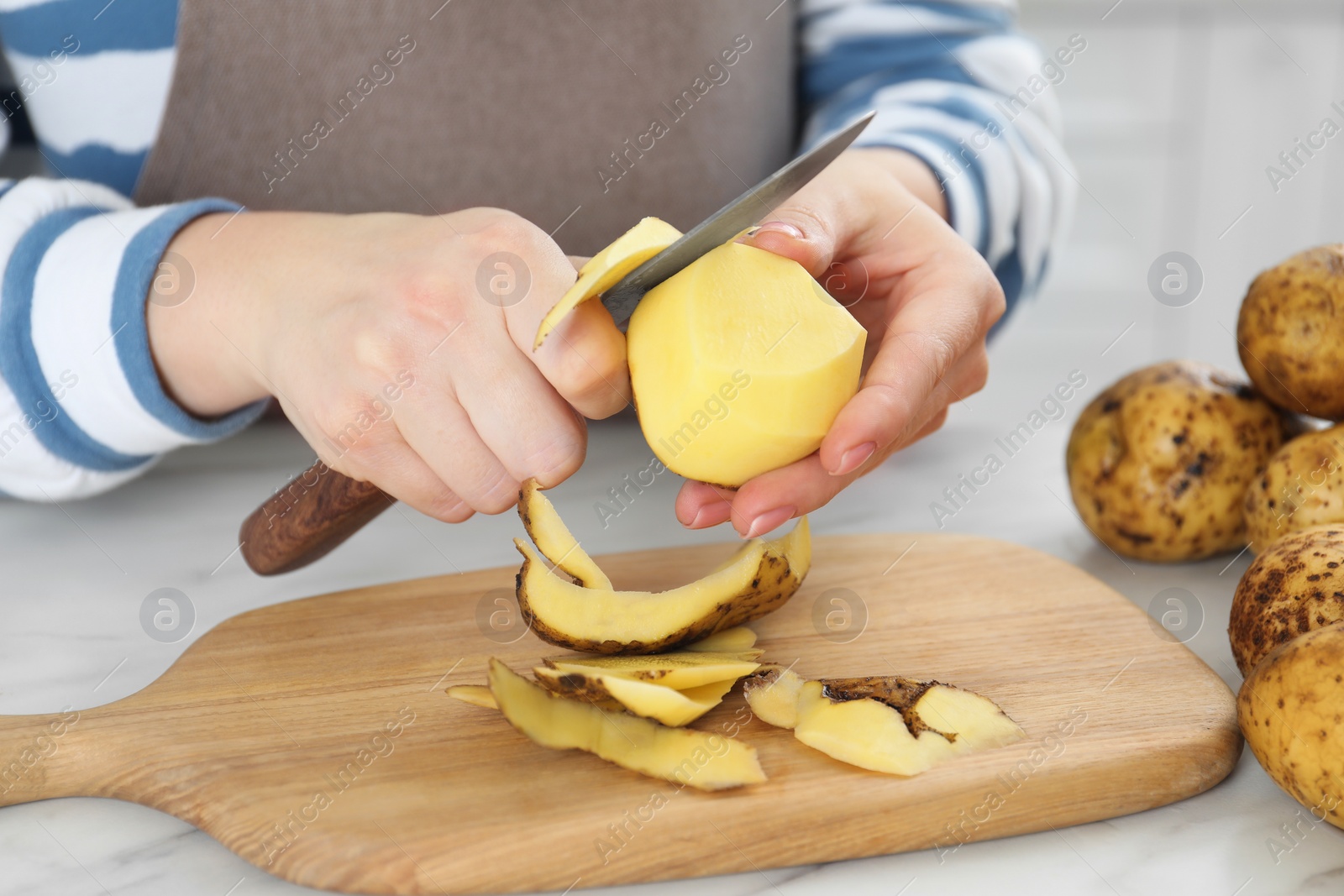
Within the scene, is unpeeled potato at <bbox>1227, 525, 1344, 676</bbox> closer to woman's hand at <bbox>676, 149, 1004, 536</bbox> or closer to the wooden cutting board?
the wooden cutting board

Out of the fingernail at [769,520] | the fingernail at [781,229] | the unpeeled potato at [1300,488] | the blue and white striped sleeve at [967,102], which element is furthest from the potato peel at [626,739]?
the blue and white striped sleeve at [967,102]

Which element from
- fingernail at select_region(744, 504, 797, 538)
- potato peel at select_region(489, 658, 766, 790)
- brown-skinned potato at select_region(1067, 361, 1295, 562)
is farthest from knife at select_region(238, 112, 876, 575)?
brown-skinned potato at select_region(1067, 361, 1295, 562)

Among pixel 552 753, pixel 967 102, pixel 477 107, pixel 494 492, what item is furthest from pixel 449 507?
pixel 967 102

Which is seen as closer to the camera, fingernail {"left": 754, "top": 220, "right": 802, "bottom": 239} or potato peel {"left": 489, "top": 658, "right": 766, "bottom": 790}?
potato peel {"left": 489, "top": 658, "right": 766, "bottom": 790}

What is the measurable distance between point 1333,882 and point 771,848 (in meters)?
0.37

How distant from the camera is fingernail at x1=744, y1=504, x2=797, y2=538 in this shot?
0.89m

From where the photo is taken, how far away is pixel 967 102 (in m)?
1.45

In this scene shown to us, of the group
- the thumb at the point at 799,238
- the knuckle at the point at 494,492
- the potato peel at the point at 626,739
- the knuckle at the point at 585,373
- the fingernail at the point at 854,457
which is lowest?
the potato peel at the point at 626,739

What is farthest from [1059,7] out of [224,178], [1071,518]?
[224,178]

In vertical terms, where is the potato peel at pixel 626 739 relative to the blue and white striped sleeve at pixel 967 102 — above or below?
below

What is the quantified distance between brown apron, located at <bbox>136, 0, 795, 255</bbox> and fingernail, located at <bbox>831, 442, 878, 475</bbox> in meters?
0.79

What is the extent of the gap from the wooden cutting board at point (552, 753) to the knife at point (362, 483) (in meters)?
0.07

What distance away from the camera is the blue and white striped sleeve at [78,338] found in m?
1.06

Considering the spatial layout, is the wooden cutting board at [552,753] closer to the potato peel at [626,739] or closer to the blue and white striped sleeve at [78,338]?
the potato peel at [626,739]
